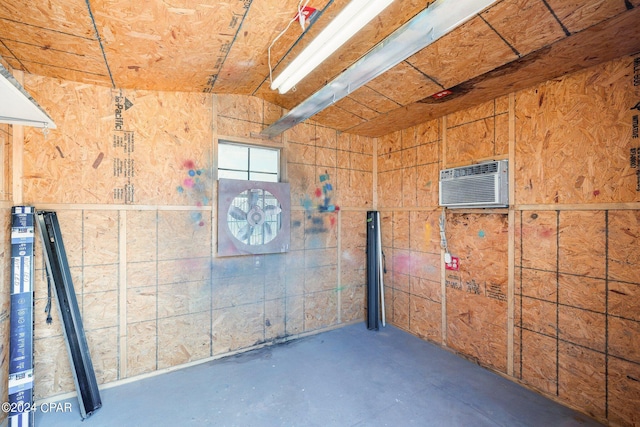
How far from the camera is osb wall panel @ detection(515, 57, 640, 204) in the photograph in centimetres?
184

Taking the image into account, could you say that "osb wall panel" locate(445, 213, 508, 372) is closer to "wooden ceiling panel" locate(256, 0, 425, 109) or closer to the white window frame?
"wooden ceiling panel" locate(256, 0, 425, 109)

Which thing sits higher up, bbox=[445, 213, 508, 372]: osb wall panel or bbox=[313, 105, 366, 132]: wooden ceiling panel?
bbox=[313, 105, 366, 132]: wooden ceiling panel

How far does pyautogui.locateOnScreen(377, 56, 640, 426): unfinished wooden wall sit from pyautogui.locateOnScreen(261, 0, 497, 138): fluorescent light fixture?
1.48 meters

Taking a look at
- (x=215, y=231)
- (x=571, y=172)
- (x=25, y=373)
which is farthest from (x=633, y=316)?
(x=25, y=373)

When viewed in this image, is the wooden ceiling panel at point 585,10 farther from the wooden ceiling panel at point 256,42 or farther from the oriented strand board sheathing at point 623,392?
the oriented strand board sheathing at point 623,392

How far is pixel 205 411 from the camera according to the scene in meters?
2.04

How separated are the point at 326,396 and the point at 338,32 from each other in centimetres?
254

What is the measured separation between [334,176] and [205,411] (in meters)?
2.66

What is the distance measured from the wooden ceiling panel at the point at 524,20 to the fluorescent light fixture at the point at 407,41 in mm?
491

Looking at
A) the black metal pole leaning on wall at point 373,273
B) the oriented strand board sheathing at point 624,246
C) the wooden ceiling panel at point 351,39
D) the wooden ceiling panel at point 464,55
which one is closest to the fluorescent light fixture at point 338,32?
the wooden ceiling panel at point 351,39

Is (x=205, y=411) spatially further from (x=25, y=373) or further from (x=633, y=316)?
(x=633, y=316)

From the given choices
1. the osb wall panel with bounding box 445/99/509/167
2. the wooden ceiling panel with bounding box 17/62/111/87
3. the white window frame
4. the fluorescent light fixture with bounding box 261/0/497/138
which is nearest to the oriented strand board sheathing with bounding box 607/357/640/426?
the osb wall panel with bounding box 445/99/509/167

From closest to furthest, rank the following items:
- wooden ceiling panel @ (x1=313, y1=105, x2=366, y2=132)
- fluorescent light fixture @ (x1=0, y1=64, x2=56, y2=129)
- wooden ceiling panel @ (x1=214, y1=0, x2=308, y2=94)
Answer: fluorescent light fixture @ (x1=0, y1=64, x2=56, y2=129)
wooden ceiling panel @ (x1=214, y1=0, x2=308, y2=94)
wooden ceiling panel @ (x1=313, y1=105, x2=366, y2=132)

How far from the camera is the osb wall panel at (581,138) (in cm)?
184
